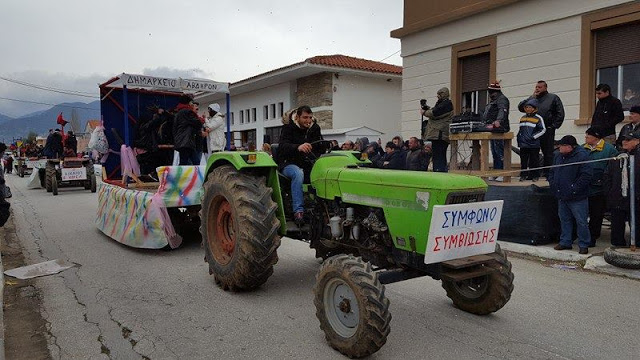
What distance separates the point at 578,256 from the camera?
6.14 metres

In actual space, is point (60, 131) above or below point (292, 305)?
above

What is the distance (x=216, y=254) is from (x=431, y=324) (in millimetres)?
2463

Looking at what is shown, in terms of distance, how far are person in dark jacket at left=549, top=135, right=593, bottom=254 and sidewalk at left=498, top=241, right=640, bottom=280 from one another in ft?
0.50

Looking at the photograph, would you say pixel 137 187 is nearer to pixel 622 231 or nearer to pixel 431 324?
pixel 431 324

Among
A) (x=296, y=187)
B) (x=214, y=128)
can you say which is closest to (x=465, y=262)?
(x=296, y=187)

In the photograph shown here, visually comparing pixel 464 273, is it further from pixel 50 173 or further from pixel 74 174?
pixel 50 173

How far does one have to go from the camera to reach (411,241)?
353cm

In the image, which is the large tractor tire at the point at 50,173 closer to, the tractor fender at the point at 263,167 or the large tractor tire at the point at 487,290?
the tractor fender at the point at 263,167

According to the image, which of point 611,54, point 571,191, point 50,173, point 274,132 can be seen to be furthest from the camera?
point 274,132

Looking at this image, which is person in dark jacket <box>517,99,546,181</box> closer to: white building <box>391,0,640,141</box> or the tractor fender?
white building <box>391,0,640,141</box>

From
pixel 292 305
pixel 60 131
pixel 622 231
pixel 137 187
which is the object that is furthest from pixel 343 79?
pixel 292 305

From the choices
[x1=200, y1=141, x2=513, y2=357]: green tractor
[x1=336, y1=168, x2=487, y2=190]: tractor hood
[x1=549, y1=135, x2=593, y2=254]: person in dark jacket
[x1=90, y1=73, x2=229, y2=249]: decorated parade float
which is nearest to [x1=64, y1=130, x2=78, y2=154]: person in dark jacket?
[x1=90, y1=73, x2=229, y2=249]: decorated parade float

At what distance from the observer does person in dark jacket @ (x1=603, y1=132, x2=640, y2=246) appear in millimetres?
5938

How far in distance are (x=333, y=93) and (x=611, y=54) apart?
11045 millimetres
